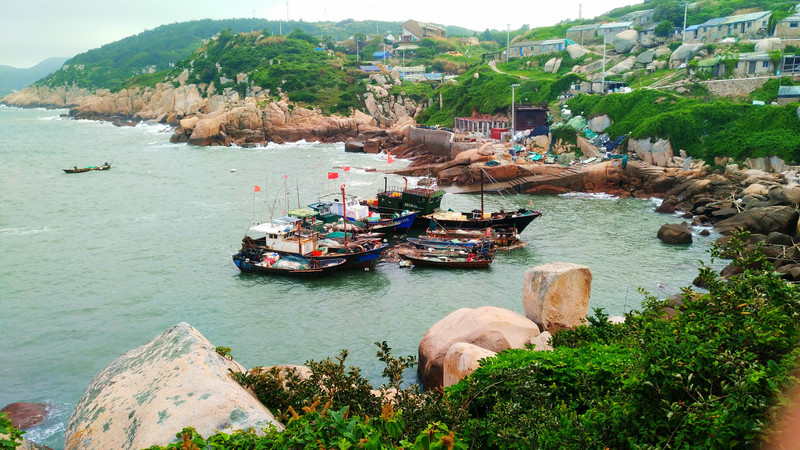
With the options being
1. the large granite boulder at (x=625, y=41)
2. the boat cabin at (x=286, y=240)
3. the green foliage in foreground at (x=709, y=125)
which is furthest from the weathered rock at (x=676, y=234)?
the large granite boulder at (x=625, y=41)

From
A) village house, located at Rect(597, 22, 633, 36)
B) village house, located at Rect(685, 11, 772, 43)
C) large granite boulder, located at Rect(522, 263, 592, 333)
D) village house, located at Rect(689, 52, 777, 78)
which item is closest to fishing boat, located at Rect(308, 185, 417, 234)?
large granite boulder, located at Rect(522, 263, 592, 333)

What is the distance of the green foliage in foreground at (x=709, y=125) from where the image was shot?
43.3 metres

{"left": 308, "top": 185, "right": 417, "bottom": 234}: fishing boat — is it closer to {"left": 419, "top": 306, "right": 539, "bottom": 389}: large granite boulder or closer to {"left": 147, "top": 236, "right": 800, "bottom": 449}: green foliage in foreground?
{"left": 419, "top": 306, "right": 539, "bottom": 389}: large granite boulder

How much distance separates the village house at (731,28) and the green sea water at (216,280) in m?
38.1

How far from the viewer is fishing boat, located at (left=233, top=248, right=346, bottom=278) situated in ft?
92.3

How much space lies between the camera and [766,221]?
98.6 feet

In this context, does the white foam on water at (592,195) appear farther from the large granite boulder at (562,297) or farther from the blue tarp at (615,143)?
the large granite boulder at (562,297)

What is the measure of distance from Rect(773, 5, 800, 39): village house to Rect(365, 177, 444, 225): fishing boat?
46.2m

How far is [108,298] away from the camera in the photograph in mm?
25828

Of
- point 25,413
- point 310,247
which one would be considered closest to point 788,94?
point 310,247

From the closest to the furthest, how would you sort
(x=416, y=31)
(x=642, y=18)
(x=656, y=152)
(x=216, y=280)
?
(x=216, y=280), (x=656, y=152), (x=642, y=18), (x=416, y=31)

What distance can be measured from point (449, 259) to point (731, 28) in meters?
58.4

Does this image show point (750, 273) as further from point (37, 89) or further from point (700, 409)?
point (37, 89)

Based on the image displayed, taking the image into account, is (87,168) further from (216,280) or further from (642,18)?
(642,18)
